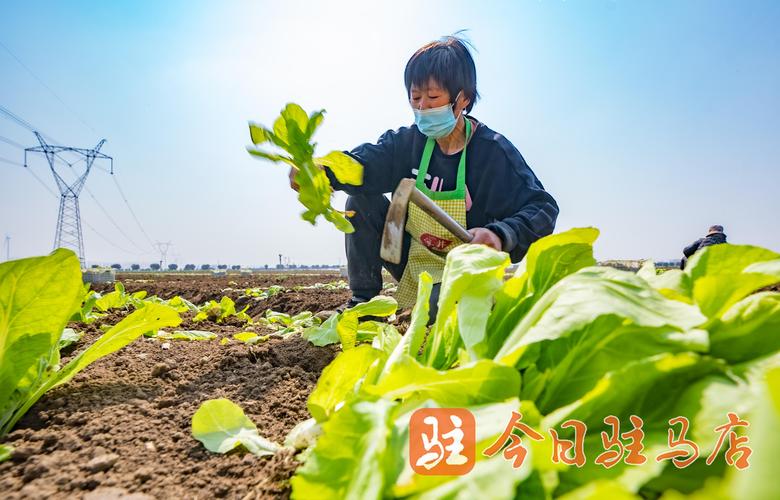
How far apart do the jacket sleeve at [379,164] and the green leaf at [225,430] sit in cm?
228

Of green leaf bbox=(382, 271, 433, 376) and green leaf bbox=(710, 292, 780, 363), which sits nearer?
green leaf bbox=(710, 292, 780, 363)

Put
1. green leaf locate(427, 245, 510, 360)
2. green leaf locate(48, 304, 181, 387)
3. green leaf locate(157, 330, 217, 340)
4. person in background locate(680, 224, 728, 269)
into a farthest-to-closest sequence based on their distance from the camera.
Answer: person in background locate(680, 224, 728, 269)
green leaf locate(157, 330, 217, 340)
green leaf locate(48, 304, 181, 387)
green leaf locate(427, 245, 510, 360)

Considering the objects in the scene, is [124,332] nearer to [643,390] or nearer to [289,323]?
[643,390]

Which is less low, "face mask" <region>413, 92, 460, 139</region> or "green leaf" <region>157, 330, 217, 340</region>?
"face mask" <region>413, 92, 460, 139</region>

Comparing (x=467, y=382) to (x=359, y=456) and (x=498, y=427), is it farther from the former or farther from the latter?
(x=359, y=456)

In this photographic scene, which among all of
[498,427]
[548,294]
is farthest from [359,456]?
[548,294]

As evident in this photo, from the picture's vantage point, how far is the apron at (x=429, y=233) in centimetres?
330

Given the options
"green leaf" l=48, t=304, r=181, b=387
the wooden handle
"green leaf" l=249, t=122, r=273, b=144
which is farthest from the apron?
"green leaf" l=48, t=304, r=181, b=387

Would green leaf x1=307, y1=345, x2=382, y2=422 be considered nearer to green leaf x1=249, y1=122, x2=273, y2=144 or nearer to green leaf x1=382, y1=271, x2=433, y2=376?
green leaf x1=382, y1=271, x2=433, y2=376

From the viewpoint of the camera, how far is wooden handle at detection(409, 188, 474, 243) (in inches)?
90.9

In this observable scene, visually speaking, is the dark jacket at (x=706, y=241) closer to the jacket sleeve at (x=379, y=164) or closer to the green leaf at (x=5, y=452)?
the jacket sleeve at (x=379, y=164)

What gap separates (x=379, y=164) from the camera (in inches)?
140

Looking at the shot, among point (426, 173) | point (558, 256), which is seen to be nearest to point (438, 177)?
point (426, 173)

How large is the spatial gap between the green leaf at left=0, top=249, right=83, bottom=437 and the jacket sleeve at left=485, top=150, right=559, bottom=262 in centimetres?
224
